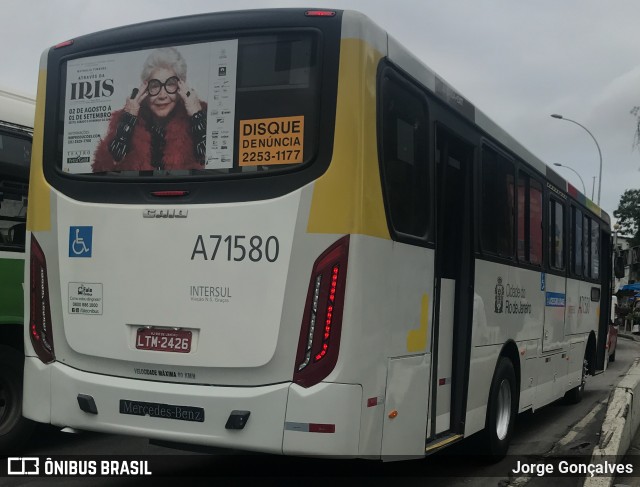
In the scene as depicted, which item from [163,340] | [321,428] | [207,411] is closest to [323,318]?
[321,428]

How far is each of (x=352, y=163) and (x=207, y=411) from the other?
1.79 meters

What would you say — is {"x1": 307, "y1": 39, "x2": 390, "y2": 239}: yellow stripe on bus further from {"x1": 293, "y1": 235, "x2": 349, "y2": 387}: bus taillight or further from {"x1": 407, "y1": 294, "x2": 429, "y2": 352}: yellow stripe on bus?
{"x1": 407, "y1": 294, "x2": 429, "y2": 352}: yellow stripe on bus

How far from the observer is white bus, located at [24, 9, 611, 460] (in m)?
4.71

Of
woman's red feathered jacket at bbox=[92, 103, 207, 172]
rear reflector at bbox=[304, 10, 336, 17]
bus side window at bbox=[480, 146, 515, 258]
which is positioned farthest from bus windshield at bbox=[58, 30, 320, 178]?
bus side window at bbox=[480, 146, 515, 258]

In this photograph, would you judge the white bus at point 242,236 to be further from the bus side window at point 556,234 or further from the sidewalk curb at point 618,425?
the bus side window at point 556,234

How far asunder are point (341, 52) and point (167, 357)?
225 cm

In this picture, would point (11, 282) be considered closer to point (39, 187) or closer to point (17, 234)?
point (17, 234)

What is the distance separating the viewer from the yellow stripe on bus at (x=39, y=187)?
220 inches

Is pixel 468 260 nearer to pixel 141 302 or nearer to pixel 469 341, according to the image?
pixel 469 341

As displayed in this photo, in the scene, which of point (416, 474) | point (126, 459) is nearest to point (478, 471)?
point (416, 474)

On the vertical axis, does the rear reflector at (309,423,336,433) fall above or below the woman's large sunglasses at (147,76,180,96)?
below

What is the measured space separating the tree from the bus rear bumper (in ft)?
366

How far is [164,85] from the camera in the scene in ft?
17.4

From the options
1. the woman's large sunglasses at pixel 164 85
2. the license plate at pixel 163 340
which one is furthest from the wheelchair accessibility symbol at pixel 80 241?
the woman's large sunglasses at pixel 164 85
